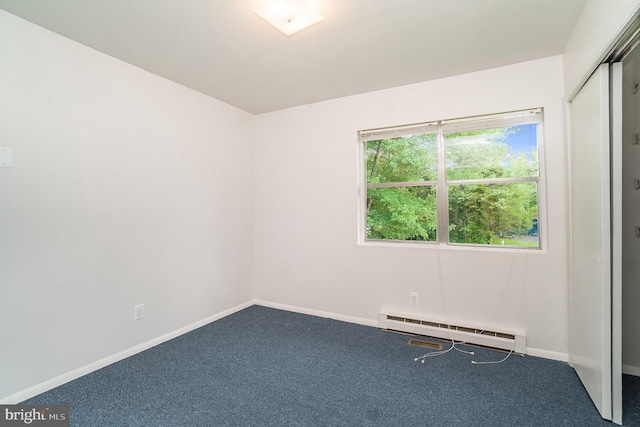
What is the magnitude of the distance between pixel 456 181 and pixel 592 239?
1.23 meters

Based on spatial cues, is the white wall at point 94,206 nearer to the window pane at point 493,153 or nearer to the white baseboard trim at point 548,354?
the window pane at point 493,153

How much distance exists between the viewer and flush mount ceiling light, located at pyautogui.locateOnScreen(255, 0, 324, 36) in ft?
5.96

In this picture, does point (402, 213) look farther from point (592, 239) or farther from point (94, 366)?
point (94, 366)

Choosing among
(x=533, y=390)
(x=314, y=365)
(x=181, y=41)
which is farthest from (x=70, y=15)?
(x=533, y=390)

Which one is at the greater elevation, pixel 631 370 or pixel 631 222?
pixel 631 222

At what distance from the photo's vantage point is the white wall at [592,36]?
1405 mm

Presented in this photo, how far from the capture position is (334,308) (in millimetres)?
3430

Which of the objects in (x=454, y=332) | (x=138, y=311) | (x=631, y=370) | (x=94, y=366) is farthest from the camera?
(x=454, y=332)

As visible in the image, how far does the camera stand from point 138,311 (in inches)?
104

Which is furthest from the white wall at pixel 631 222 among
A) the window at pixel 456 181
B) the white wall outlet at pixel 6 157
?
the white wall outlet at pixel 6 157

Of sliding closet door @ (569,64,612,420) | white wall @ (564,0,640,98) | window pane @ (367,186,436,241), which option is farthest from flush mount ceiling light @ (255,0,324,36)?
window pane @ (367,186,436,241)

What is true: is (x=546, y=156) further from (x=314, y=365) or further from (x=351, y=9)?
(x=314, y=365)

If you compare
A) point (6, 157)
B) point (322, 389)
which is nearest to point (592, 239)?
point (322, 389)

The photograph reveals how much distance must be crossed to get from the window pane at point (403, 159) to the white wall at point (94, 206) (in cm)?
185
